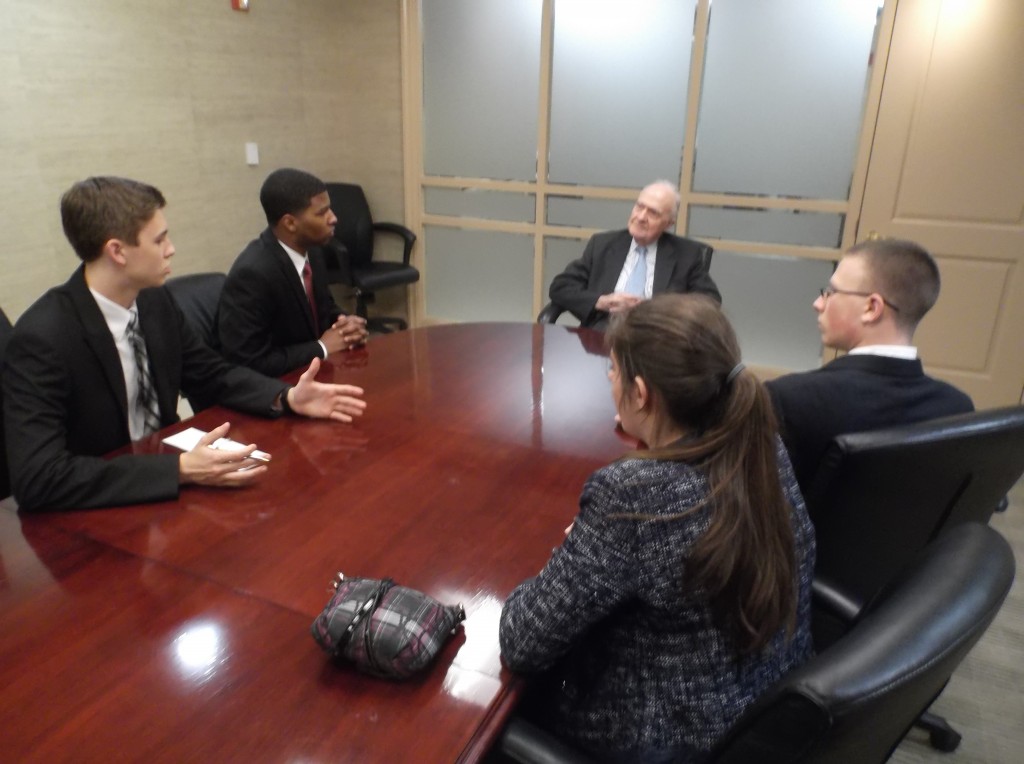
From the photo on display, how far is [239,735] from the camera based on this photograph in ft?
2.90

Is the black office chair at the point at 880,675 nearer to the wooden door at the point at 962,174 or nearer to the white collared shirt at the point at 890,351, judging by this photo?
the white collared shirt at the point at 890,351

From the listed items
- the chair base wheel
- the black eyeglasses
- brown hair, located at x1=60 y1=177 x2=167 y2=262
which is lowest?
the chair base wheel

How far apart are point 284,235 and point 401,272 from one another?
2.27 meters

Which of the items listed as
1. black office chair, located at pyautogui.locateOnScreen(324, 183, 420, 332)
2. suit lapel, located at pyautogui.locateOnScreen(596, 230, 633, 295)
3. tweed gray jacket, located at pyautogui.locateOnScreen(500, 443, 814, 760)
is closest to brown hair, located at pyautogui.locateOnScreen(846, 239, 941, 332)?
tweed gray jacket, located at pyautogui.locateOnScreen(500, 443, 814, 760)

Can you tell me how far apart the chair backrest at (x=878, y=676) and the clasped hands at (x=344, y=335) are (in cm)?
187

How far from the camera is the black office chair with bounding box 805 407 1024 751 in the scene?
51.6 inches

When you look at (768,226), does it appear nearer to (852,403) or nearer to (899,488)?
(852,403)

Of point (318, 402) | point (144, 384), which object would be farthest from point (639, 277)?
point (144, 384)

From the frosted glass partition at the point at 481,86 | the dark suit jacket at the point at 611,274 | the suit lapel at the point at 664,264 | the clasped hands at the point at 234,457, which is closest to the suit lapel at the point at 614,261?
the dark suit jacket at the point at 611,274

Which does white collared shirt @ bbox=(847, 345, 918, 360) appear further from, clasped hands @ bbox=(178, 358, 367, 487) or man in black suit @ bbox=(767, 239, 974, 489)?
clasped hands @ bbox=(178, 358, 367, 487)

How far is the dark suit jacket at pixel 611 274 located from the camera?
304 cm

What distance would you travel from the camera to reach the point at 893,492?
4.55 ft

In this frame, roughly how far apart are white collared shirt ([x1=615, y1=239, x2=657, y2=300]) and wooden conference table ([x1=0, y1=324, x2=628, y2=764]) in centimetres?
135

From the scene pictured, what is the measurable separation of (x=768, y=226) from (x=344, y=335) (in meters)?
2.62
